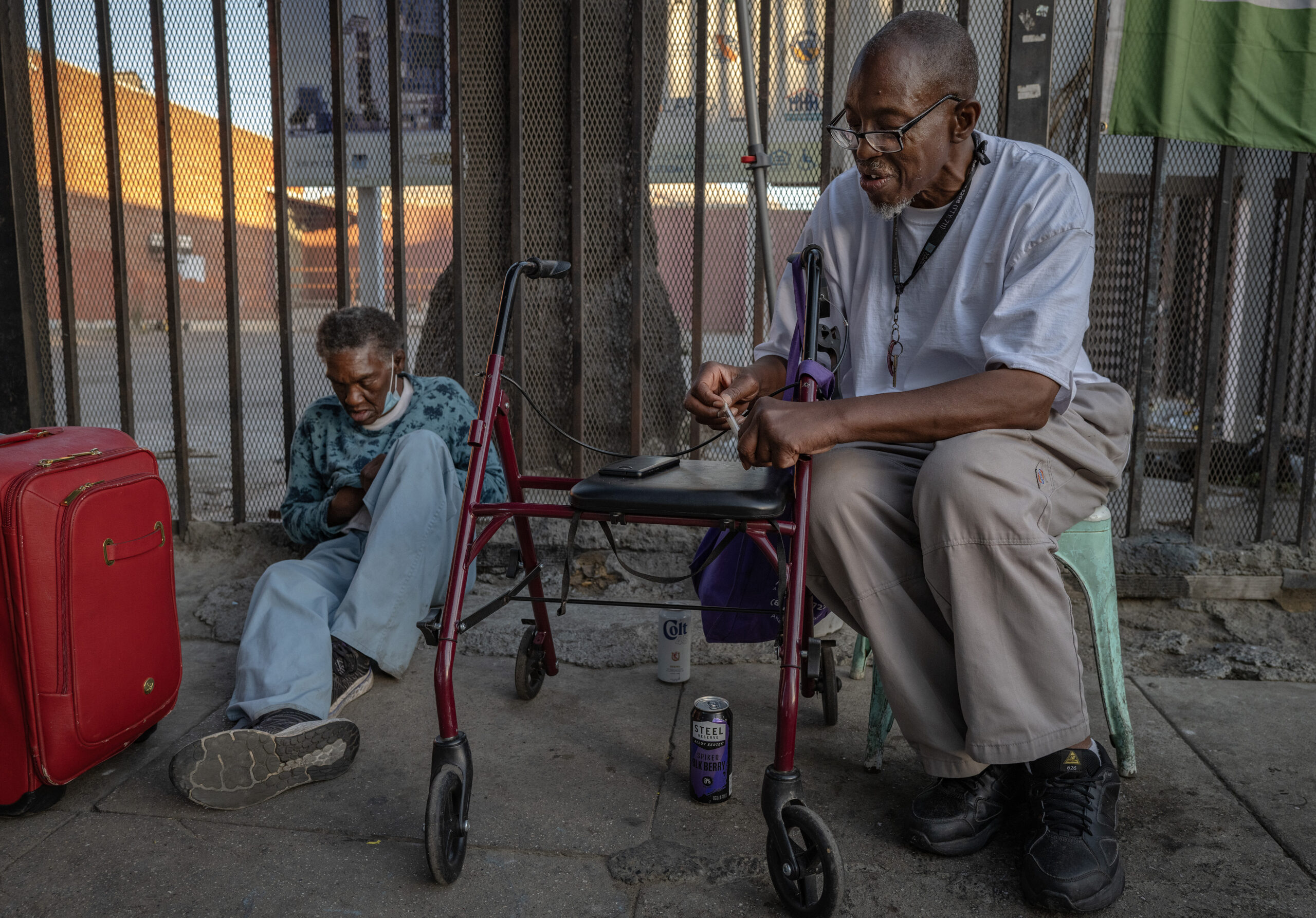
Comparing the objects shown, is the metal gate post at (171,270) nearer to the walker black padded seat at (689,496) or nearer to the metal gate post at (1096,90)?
the walker black padded seat at (689,496)

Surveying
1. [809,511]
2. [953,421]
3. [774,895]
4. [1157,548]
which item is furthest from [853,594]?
[1157,548]

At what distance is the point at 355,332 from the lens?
8.91ft

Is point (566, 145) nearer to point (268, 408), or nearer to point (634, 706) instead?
point (268, 408)

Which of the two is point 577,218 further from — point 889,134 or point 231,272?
point 889,134

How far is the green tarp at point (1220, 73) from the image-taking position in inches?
116

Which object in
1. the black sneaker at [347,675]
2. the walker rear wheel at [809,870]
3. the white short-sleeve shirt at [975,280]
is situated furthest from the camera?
the black sneaker at [347,675]

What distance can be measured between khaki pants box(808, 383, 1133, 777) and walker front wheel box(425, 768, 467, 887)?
0.81 metres

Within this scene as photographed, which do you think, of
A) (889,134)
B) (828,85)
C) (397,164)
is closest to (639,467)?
(889,134)

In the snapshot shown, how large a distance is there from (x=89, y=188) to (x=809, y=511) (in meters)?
3.04

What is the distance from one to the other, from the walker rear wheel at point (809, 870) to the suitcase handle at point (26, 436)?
5.67 ft

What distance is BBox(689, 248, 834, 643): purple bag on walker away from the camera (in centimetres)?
218

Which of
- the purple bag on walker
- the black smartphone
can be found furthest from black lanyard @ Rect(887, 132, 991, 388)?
the black smartphone

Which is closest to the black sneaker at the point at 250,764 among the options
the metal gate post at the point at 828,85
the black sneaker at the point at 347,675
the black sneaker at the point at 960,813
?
the black sneaker at the point at 347,675

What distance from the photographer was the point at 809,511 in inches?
74.3
